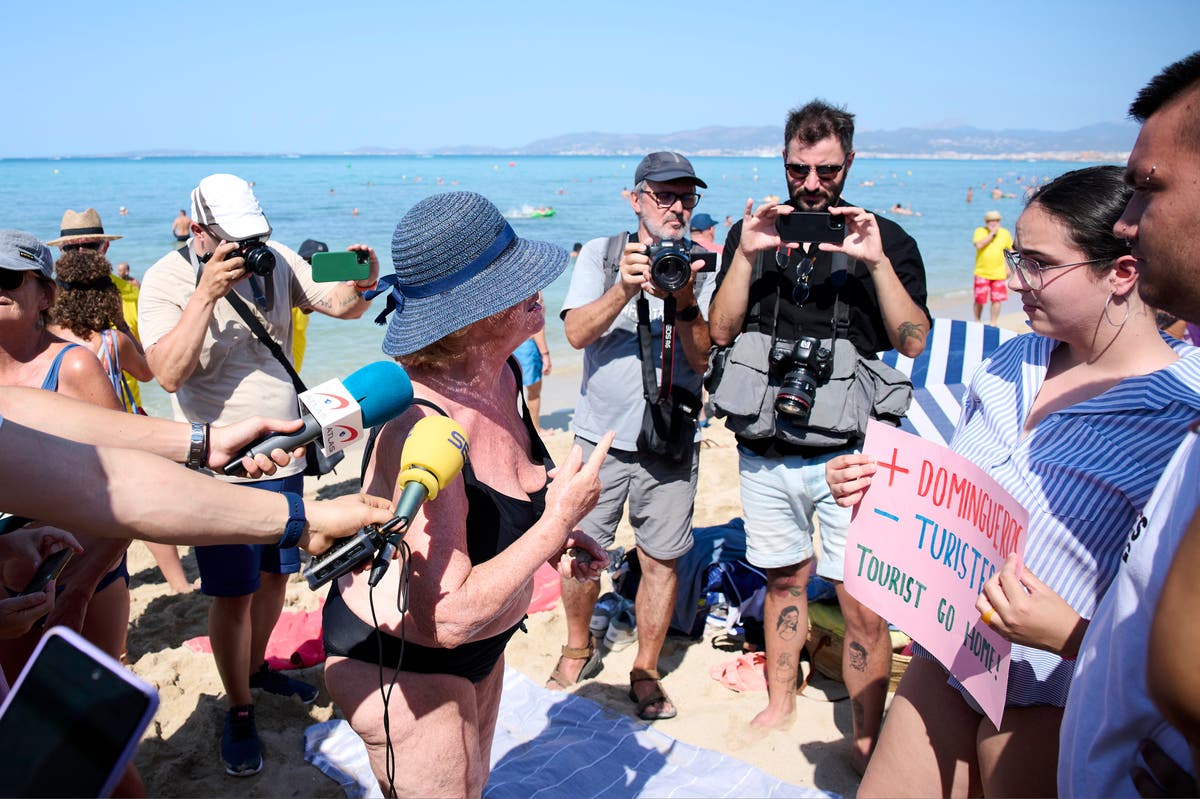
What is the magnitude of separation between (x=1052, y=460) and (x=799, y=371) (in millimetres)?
1497

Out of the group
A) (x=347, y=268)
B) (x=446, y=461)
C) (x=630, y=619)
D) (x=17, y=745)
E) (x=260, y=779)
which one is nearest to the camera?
(x=17, y=745)

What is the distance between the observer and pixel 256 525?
1821 millimetres

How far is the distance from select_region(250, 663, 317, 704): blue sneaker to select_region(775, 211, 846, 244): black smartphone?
310cm

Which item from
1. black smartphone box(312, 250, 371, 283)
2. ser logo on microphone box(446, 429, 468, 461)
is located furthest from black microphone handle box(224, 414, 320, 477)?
black smartphone box(312, 250, 371, 283)

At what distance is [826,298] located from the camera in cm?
362

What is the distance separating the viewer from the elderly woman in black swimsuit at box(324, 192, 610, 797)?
1974 millimetres

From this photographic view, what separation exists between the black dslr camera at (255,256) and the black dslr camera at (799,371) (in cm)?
221

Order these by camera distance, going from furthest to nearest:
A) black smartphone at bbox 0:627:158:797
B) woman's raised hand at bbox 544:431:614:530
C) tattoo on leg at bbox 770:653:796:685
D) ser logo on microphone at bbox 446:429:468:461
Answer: tattoo on leg at bbox 770:653:796:685, woman's raised hand at bbox 544:431:614:530, ser logo on microphone at bbox 446:429:468:461, black smartphone at bbox 0:627:158:797

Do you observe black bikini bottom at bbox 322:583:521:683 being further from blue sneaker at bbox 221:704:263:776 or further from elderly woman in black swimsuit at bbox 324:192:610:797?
blue sneaker at bbox 221:704:263:776

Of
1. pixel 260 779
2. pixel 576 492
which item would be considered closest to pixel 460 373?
pixel 576 492

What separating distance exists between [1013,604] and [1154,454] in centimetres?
47

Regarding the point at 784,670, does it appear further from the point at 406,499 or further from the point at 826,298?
the point at 406,499

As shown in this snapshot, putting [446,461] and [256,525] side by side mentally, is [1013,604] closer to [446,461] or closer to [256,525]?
[446,461]

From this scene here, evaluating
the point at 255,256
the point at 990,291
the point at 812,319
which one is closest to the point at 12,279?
the point at 255,256
